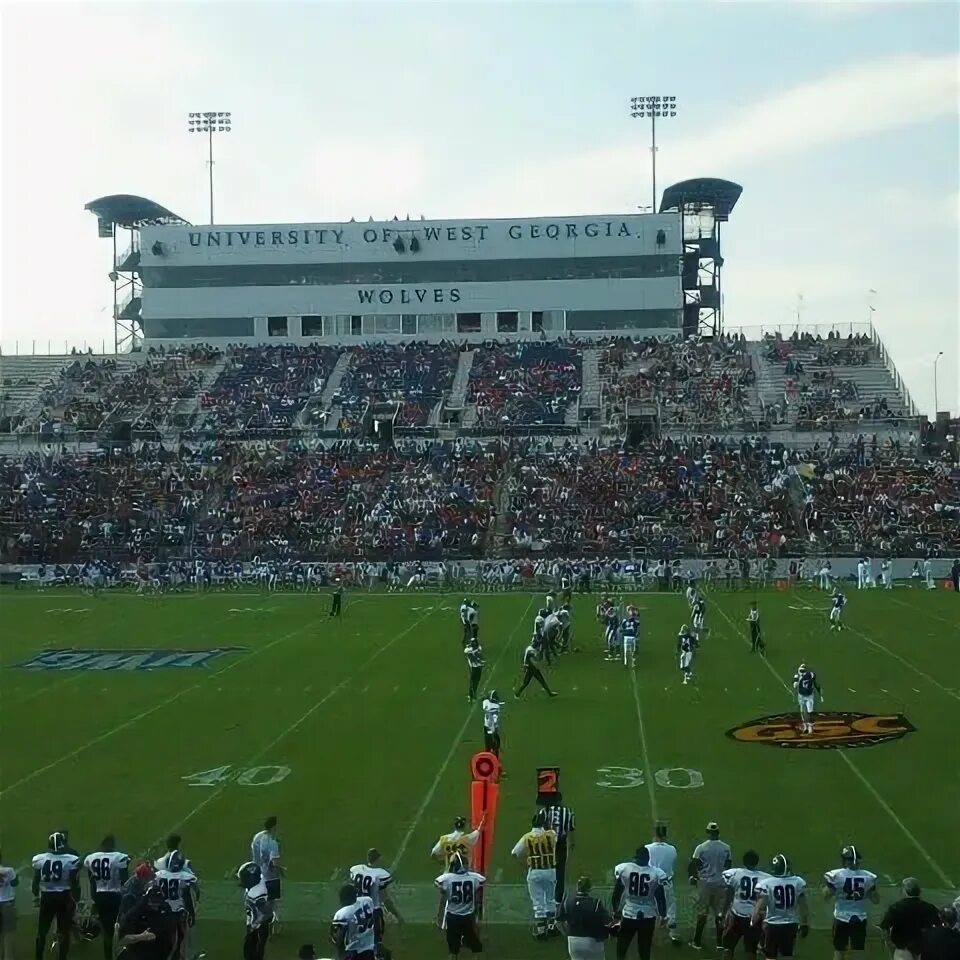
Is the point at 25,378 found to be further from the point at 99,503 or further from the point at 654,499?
the point at 654,499

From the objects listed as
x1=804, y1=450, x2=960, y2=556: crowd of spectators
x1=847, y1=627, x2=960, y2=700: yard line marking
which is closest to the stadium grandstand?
x1=804, y1=450, x2=960, y2=556: crowd of spectators

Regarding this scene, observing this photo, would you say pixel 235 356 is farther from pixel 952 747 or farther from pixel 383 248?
pixel 952 747

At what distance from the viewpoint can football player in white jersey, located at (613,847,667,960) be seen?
31.8 feet

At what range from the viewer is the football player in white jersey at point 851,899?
9602mm

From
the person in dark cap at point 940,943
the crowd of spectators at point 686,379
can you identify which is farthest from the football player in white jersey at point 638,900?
the crowd of spectators at point 686,379

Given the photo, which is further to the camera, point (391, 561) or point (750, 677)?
point (391, 561)

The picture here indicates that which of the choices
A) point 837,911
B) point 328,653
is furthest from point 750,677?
point 837,911

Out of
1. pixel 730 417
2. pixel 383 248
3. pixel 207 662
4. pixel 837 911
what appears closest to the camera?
pixel 837 911

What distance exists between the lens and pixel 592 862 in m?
12.2

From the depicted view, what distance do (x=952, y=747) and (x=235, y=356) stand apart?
155 ft

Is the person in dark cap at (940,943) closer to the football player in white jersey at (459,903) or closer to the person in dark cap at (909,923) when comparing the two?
the person in dark cap at (909,923)

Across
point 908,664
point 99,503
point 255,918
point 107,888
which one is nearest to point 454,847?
point 255,918

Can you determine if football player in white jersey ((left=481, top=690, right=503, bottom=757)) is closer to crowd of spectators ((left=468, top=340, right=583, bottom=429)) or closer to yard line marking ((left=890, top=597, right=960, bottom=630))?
yard line marking ((left=890, top=597, right=960, bottom=630))

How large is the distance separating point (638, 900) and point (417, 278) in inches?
2137
